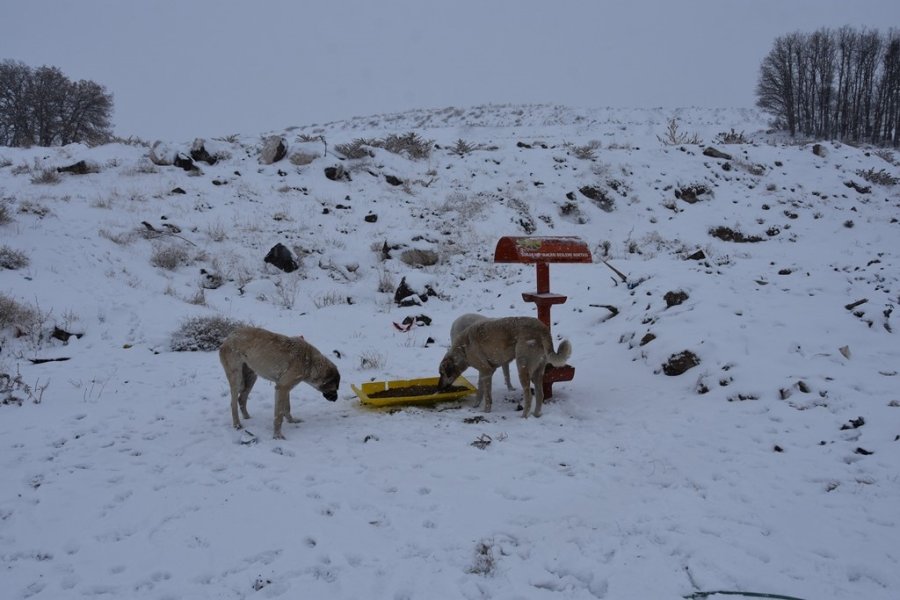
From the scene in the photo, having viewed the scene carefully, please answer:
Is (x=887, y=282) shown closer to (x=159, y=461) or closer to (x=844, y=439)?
(x=844, y=439)

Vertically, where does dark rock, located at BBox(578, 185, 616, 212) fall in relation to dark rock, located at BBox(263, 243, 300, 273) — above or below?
above

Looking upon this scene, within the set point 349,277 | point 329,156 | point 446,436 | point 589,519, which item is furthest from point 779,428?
point 329,156

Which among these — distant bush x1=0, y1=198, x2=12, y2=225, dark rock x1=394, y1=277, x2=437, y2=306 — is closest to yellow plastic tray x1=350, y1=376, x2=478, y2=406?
dark rock x1=394, y1=277, x2=437, y2=306

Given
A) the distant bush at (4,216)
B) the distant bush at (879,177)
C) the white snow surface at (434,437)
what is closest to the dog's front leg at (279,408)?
the white snow surface at (434,437)

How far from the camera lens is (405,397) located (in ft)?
24.6

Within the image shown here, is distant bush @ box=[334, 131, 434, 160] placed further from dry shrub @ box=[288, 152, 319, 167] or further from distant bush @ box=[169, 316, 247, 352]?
distant bush @ box=[169, 316, 247, 352]

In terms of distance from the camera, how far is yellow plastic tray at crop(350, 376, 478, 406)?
24.2ft

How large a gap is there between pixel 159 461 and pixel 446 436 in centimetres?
319

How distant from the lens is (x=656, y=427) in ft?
21.1

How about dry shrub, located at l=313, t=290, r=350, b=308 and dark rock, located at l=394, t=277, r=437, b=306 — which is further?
dark rock, located at l=394, t=277, r=437, b=306

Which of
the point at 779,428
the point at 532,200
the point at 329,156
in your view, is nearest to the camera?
the point at 779,428

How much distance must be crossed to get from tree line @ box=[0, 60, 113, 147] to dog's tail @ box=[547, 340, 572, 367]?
29.2m

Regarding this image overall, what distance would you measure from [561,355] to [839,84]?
51.5 meters

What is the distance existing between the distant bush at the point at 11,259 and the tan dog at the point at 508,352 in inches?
392
